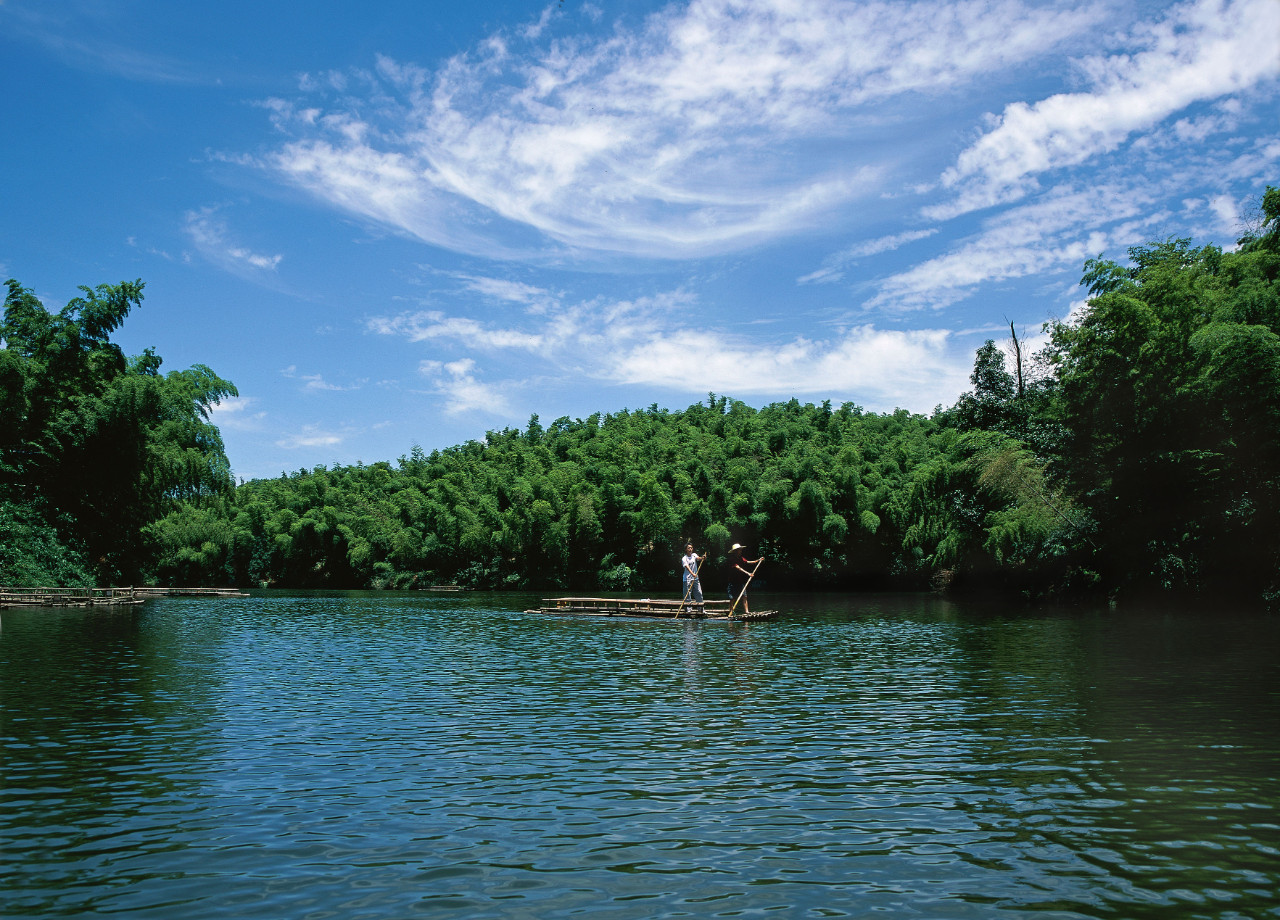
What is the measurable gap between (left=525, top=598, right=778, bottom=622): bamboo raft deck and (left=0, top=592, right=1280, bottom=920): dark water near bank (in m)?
12.6

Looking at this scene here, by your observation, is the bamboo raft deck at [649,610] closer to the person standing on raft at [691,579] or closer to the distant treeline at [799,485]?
the person standing on raft at [691,579]

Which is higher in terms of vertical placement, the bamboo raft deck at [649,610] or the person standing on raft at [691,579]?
the person standing on raft at [691,579]

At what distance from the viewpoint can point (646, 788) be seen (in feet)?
30.6

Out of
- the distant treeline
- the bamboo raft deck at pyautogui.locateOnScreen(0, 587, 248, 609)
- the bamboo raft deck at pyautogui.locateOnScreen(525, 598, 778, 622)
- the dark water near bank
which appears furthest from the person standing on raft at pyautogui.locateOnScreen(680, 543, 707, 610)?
the bamboo raft deck at pyautogui.locateOnScreen(0, 587, 248, 609)

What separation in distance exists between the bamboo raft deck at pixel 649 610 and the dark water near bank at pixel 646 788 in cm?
1256

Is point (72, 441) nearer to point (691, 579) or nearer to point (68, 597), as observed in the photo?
point (68, 597)

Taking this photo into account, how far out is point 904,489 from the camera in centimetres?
6247

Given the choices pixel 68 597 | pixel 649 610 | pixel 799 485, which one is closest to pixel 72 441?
pixel 68 597

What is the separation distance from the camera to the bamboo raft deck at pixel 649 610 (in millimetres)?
32781

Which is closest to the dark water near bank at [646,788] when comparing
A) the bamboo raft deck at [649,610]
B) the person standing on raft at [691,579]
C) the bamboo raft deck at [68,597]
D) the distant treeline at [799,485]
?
the person standing on raft at [691,579]

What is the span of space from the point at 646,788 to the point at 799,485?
55.4 m

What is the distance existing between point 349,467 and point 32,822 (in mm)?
104296

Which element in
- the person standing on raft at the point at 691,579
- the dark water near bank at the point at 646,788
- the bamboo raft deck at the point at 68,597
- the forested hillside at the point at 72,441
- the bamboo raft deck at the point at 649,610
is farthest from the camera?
the forested hillside at the point at 72,441

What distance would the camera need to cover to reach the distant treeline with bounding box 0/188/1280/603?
111ft
